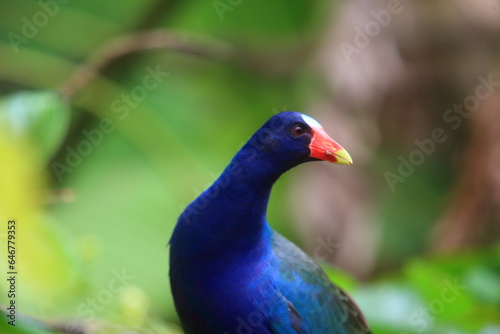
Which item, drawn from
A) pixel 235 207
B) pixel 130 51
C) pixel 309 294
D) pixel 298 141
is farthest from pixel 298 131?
pixel 130 51

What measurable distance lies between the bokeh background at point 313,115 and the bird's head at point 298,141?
1.05m

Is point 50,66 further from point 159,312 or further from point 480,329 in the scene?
point 480,329

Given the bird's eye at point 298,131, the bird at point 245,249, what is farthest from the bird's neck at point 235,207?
the bird's eye at point 298,131

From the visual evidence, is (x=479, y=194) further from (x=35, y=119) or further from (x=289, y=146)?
(x=35, y=119)

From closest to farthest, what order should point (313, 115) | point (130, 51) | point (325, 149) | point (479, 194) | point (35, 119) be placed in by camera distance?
point (325, 149) → point (35, 119) → point (130, 51) → point (313, 115) → point (479, 194)

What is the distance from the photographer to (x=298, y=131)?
249 centimetres

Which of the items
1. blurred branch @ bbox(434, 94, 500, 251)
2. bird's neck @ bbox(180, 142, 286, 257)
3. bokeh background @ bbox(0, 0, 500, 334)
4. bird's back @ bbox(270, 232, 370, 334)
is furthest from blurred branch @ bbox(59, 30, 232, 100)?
blurred branch @ bbox(434, 94, 500, 251)

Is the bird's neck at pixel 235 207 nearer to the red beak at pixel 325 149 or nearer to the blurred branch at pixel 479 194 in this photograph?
the red beak at pixel 325 149

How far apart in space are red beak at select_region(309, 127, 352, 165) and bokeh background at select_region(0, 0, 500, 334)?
109cm

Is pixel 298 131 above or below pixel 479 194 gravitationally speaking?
below

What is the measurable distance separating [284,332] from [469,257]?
132cm

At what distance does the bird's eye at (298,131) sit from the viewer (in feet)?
8.14

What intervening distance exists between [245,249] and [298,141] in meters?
0.43

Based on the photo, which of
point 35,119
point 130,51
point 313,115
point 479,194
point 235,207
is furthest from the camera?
point 479,194
